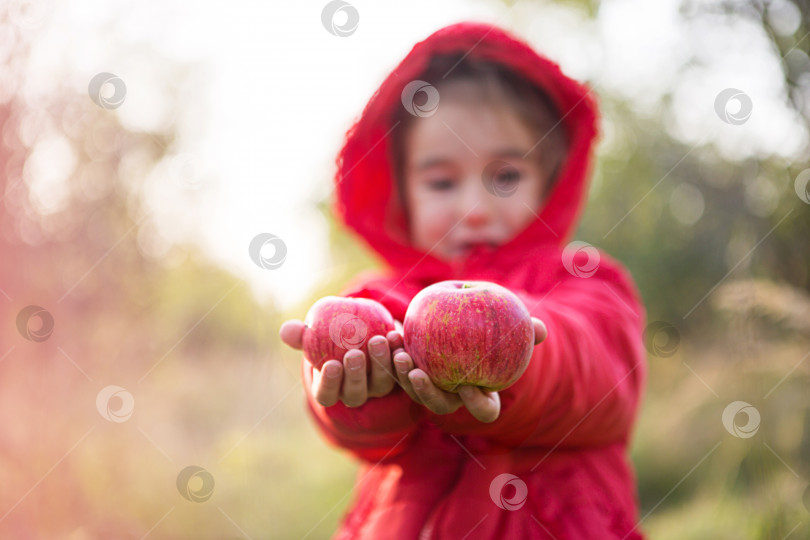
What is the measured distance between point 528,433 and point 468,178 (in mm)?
597

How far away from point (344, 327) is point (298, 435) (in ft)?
11.0

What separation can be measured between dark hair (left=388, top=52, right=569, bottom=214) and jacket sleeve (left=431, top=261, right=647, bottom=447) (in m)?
0.42

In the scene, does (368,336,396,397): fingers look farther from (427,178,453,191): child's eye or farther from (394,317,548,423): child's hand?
(427,178,453,191): child's eye

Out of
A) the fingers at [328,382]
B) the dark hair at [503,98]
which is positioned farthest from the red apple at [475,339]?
the dark hair at [503,98]

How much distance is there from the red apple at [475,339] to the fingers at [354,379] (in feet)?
0.28

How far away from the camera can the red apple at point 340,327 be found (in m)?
0.97

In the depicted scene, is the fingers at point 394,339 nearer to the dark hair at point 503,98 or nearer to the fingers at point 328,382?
the fingers at point 328,382

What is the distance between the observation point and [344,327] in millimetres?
975

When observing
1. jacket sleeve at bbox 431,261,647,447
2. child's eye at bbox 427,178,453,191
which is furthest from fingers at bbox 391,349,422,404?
child's eye at bbox 427,178,453,191

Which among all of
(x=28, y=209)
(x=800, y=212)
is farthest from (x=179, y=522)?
(x=800, y=212)

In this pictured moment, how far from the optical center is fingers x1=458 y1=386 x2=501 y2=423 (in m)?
0.95

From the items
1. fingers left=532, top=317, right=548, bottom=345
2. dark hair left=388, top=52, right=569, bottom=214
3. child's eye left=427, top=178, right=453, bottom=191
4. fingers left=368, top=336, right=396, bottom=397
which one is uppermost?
dark hair left=388, top=52, right=569, bottom=214

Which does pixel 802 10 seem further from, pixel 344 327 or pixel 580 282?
pixel 344 327

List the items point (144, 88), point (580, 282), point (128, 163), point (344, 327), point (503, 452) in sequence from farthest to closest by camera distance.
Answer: point (144, 88) → point (128, 163) → point (580, 282) → point (503, 452) → point (344, 327)
